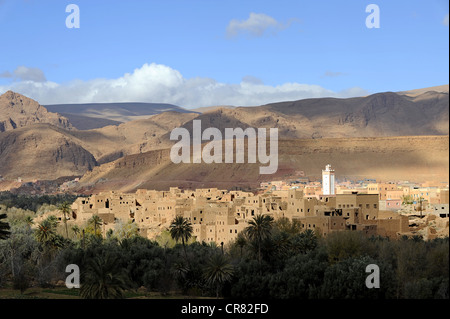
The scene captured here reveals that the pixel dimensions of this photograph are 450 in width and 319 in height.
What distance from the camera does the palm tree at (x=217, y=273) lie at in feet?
148

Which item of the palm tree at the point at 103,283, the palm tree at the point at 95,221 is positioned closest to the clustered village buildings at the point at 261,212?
the palm tree at the point at 95,221

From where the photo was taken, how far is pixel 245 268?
4675 cm

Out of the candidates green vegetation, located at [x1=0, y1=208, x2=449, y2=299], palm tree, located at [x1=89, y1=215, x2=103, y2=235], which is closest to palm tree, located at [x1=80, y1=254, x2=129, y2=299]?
green vegetation, located at [x1=0, y1=208, x2=449, y2=299]

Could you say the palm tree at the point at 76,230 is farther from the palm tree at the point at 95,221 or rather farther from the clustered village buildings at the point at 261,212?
the clustered village buildings at the point at 261,212

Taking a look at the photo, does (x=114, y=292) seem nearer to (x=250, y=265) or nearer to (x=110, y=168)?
(x=250, y=265)

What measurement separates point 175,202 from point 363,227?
25.9 m

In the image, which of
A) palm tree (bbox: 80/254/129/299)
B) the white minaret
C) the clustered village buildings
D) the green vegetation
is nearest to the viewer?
palm tree (bbox: 80/254/129/299)

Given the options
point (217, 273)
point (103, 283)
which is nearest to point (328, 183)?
point (217, 273)

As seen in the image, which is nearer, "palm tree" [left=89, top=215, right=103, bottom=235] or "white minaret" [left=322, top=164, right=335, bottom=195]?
"palm tree" [left=89, top=215, right=103, bottom=235]

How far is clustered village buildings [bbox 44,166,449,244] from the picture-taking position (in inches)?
2397

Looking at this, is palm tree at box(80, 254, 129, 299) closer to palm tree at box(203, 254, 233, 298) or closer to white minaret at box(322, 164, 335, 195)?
palm tree at box(203, 254, 233, 298)

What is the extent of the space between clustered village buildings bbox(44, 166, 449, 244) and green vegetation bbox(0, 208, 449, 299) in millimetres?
6574

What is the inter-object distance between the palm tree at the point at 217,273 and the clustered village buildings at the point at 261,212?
15.6m

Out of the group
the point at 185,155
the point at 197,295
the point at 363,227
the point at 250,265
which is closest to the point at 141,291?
the point at 197,295
